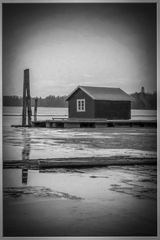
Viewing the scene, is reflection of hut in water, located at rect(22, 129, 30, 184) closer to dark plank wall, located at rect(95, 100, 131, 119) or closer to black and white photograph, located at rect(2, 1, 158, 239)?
black and white photograph, located at rect(2, 1, 158, 239)

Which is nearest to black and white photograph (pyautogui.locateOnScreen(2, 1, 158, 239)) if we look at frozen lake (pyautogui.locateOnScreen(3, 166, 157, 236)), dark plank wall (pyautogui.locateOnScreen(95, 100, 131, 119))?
frozen lake (pyautogui.locateOnScreen(3, 166, 157, 236))

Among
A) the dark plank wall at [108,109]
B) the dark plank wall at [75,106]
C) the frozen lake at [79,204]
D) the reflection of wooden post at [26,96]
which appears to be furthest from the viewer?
the dark plank wall at [108,109]

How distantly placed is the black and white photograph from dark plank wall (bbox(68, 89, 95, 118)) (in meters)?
0.06

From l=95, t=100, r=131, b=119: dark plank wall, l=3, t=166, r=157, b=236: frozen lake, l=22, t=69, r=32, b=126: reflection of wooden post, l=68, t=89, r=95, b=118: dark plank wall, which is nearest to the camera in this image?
l=3, t=166, r=157, b=236: frozen lake

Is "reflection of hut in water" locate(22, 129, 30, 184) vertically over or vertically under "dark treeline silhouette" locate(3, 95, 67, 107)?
under

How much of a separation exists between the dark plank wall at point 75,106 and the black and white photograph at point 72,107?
2.2 inches

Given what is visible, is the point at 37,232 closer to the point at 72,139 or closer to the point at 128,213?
the point at 128,213

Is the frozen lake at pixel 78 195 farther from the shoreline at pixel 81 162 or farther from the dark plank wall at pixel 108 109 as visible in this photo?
the dark plank wall at pixel 108 109

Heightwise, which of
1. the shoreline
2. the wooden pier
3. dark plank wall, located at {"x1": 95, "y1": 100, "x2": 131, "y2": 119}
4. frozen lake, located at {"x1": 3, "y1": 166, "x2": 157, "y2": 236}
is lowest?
frozen lake, located at {"x1": 3, "y1": 166, "x2": 157, "y2": 236}

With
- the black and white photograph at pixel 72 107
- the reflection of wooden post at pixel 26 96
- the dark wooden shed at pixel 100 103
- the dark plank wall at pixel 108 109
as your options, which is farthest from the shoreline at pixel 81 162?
the dark plank wall at pixel 108 109

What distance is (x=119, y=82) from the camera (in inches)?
158

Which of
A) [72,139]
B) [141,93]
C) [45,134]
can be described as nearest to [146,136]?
[141,93]

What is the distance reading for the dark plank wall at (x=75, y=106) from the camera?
14.0 feet

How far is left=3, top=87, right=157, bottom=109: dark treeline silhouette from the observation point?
368 centimetres
